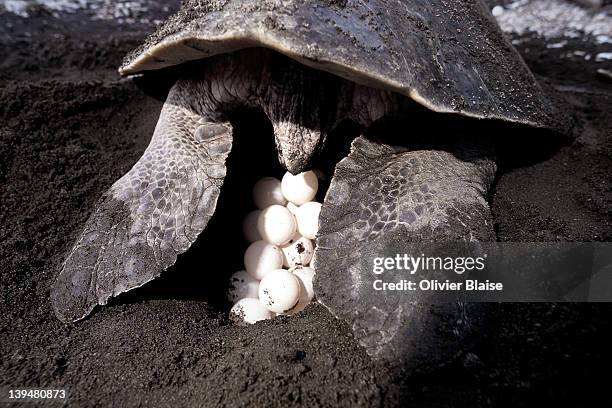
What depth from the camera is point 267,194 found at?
2.12 m

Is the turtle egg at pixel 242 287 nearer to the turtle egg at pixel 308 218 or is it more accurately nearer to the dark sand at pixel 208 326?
the dark sand at pixel 208 326

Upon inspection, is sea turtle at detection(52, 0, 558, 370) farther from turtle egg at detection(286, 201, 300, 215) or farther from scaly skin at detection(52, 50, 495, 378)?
turtle egg at detection(286, 201, 300, 215)

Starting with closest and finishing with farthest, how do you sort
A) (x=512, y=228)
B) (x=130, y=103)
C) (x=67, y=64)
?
1. (x=512, y=228)
2. (x=130, y=103)
3. (x=67, y=64)

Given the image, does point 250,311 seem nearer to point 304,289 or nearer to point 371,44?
point 304,289

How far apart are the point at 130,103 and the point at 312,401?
208 cm

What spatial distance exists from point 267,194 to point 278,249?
0.28 meters

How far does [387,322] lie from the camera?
1388 millimetres

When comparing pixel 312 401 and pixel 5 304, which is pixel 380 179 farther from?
pixel 5 304

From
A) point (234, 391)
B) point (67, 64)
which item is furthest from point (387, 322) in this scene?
point (67, 64)

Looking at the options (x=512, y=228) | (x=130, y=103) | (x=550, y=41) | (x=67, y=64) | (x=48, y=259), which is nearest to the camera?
(x=512, y=228)

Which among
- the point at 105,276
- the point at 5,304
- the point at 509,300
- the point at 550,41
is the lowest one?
the point at 5,304

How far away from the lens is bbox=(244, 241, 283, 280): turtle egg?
1.94 meters

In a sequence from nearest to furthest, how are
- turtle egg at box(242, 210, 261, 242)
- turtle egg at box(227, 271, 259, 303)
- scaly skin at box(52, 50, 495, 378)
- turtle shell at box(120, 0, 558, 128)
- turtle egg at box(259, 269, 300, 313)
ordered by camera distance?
turtle shell at box(120, 0, 558, 128), scaly skin at box(52, 50, 495, 378), turtle egg at box(259, 269, 300, 313), turtle egg at box(227, 271, 259, 303), turtle egg at box(242, 210, 261, 242)

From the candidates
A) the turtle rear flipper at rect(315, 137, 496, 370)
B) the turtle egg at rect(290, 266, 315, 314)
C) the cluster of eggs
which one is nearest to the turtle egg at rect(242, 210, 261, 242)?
the cluster of eggs
